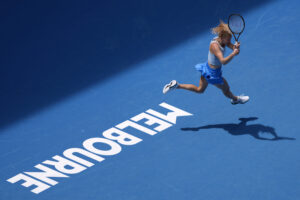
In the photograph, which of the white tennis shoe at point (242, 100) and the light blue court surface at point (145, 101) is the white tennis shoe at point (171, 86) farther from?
the white tennis shoe at point (242, 100)

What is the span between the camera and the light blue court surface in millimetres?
8508

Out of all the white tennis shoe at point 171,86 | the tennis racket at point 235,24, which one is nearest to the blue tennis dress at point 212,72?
the tennis racket at point 235,24

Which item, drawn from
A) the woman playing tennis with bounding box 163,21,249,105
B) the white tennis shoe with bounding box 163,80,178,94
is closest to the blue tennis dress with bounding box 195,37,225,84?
the woman playing tennis with bounding box 163,21,249,105

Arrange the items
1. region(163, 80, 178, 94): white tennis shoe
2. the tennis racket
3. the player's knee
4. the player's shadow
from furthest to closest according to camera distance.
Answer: region(163, 80, 178, 94): white tennis shoe
the player's knee
the player's shadow
the tennis racket

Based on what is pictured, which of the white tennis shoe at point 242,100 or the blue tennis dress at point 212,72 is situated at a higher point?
the blue tennis dress at point 212,72

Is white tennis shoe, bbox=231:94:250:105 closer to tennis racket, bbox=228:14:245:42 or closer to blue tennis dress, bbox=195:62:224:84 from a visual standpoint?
blue tennis dress, bbox=195:62:224:84

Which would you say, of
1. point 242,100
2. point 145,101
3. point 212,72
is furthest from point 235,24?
point 145,101

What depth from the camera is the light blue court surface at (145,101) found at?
27.9 ft

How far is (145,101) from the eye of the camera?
1038 centimetres

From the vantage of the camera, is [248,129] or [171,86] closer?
[248,129]

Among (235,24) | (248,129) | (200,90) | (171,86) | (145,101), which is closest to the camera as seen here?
(235,24)

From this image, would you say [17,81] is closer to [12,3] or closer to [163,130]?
[12,3]

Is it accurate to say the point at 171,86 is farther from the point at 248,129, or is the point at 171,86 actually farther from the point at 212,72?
the point at 248,129

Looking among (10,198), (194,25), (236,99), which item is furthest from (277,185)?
(194,25)
